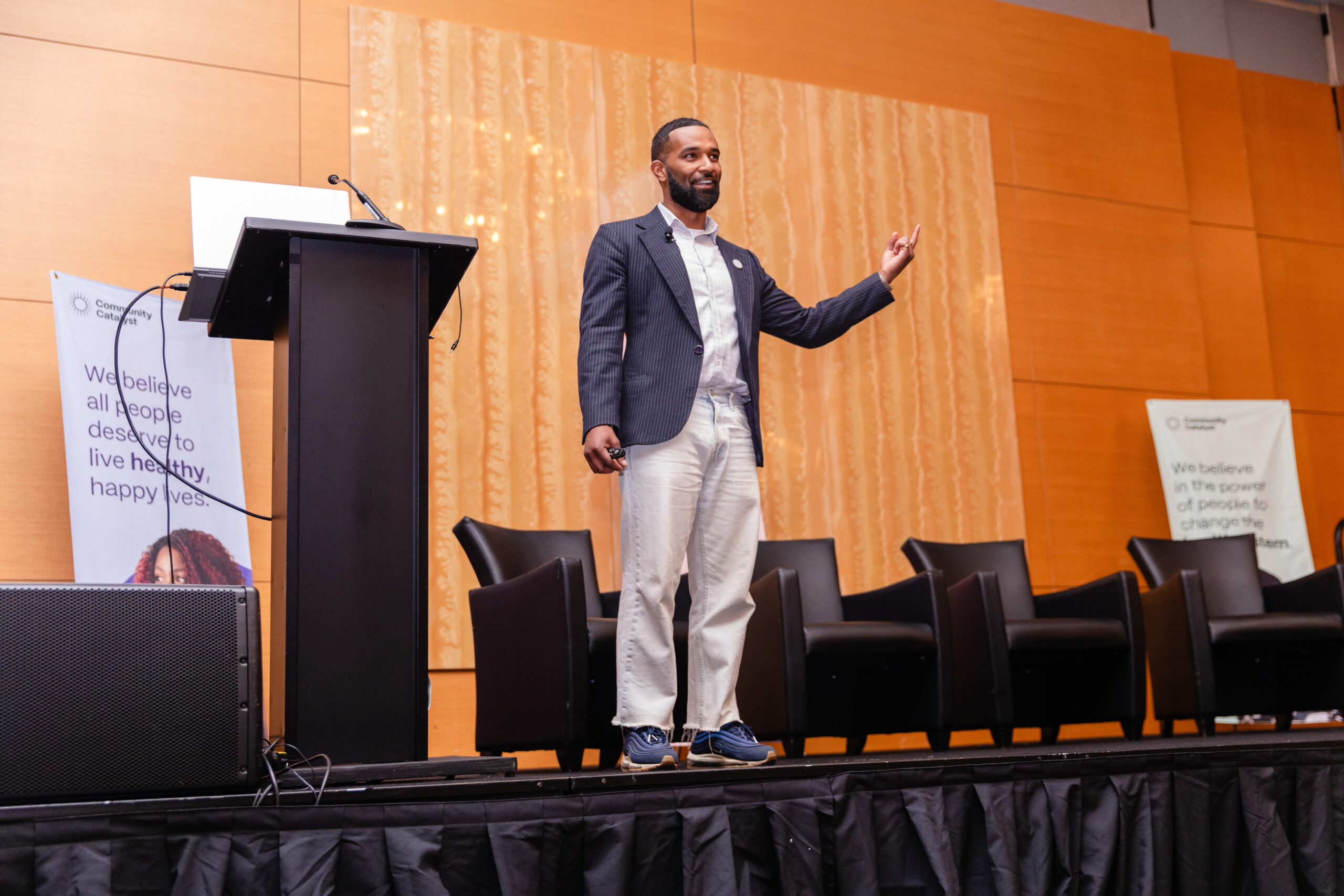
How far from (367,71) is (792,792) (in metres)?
3.28

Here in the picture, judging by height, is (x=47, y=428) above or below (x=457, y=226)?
below

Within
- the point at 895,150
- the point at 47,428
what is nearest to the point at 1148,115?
the point at 895,150

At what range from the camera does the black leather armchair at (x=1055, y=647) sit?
3551 millimetres

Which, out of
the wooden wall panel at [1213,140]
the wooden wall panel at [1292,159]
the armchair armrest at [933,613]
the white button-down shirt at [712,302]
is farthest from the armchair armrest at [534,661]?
the wooden wall panel at [1292,159]

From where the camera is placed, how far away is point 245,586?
1.64m

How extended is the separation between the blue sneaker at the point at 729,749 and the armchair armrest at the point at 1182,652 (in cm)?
187

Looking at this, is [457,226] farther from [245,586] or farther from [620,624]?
[245,586]

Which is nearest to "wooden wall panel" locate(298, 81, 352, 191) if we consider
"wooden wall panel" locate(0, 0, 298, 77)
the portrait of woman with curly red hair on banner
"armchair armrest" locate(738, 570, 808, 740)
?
"wooden wall panel" locate(0, 0, 298, 77)

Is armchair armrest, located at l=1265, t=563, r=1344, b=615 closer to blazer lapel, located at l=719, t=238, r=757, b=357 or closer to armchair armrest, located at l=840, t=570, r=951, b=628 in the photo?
armchair armrest, located at l=840, t=570, r=951, b=628

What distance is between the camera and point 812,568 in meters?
3.93

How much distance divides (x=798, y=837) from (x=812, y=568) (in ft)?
6.45

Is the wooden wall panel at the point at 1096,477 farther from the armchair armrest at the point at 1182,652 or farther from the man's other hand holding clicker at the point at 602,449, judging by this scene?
the man's other hand holding clicker at the point at 602,449

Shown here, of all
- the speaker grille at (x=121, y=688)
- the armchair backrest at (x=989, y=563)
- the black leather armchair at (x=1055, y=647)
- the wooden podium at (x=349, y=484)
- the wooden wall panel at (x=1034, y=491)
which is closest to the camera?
the speaker grille at (x=121, y=688)

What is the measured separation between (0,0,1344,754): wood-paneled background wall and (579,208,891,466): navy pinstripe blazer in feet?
6.26
